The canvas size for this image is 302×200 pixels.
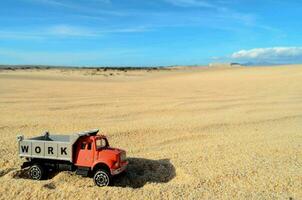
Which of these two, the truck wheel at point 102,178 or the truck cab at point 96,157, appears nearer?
the truck wheel at point 102,178

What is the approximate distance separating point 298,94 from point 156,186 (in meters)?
21.5

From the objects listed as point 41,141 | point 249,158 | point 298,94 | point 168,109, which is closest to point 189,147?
point 249,158

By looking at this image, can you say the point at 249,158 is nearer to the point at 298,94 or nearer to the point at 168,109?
the point at 168,109

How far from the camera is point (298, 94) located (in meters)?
29.1

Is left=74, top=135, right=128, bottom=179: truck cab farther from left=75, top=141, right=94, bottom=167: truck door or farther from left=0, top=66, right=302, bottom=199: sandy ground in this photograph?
left=0, top=66, right=302, bottom=199: sandy ground

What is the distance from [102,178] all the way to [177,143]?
4.98 m

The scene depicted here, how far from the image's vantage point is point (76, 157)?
10.5m

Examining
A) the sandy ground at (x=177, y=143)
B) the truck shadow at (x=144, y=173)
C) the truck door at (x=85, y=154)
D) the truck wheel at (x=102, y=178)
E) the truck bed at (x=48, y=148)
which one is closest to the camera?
the sandy ground at (x=177, y=143)

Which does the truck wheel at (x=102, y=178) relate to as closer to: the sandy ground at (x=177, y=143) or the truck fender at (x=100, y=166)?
the truck fender at (x=100, y=166)

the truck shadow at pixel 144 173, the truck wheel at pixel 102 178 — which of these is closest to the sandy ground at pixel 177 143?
the truck shadow at pixel 144 173

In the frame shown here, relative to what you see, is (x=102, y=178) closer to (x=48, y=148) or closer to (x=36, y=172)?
(x=48, y=148)

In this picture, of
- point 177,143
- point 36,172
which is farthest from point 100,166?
point 177,143

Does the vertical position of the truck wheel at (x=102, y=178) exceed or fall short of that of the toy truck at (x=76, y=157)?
it falls short

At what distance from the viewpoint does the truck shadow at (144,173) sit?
10.6m
